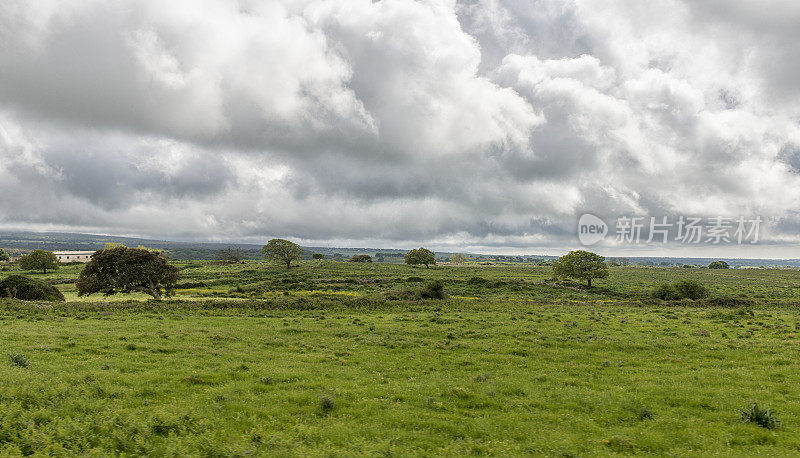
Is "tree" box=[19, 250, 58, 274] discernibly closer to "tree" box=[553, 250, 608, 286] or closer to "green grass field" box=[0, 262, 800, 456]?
"green grass field" box=[0, 262, 800, 456]

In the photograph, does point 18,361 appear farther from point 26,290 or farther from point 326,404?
point 26,290

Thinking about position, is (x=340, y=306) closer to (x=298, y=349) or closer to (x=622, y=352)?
(x=298, y=349)

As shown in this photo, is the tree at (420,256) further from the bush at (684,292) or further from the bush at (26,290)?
the bush at (26,290)

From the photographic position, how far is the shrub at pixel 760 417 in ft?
40.0

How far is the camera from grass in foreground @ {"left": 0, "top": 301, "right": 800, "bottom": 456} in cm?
1081

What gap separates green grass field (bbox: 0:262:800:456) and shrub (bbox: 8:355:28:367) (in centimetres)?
13

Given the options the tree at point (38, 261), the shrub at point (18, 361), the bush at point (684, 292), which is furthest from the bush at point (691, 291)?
the tree at point (38, 261)

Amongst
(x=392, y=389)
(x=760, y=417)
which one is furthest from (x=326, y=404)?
(x=760, y=417)

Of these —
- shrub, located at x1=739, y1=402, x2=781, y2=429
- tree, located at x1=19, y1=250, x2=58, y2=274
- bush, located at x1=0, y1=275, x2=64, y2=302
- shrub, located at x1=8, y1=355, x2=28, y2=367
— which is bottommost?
tree, located at x1=19, y1=250, x2=58, y2=274

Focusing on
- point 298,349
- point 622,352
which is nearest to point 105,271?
point 298,349

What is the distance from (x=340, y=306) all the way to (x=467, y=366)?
3190cm

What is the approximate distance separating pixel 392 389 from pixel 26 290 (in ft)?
204

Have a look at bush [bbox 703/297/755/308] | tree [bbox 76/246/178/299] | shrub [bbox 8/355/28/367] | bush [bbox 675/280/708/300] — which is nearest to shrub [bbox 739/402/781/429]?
shrub [bbox 8/355/28/367]

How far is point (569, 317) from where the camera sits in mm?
40781
